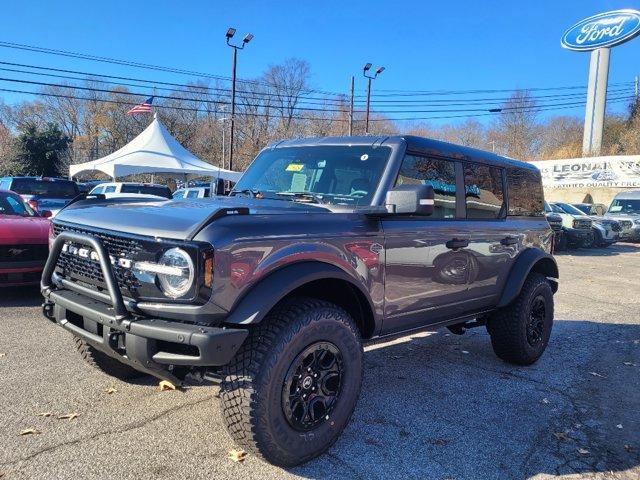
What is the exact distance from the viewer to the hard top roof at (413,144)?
378 centimetres

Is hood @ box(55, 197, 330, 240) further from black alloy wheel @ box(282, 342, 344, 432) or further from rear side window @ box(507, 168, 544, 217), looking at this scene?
rear side window @ box(507, 168, 544, 217)

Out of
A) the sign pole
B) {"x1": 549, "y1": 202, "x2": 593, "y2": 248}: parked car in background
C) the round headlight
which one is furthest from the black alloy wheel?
the sign pole

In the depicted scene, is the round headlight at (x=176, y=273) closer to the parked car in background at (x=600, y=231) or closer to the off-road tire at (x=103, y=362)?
the off-road tire at (x=103, y=362)

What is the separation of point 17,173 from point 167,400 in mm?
46196

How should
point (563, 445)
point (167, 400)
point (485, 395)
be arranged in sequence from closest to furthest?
point (563, 445)
point (167, 400)
point (485, 395)

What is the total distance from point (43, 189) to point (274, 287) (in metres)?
14.1

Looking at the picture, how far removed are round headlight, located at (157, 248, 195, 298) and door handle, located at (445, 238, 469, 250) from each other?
210cm

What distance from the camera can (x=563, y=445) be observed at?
342cm

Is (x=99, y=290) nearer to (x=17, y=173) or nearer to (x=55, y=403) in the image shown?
(x=55, y=403)

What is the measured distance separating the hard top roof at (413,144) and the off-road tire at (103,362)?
2176 mm

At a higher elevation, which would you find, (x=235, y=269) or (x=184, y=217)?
(x=184, y=217)

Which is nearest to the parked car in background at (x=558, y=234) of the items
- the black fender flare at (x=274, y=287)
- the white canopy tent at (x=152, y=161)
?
the white canopy tent at (x=152, y=161)

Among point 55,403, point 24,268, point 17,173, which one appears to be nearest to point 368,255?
point 55,403

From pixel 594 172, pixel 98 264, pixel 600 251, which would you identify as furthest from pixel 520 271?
pixel 594 172
